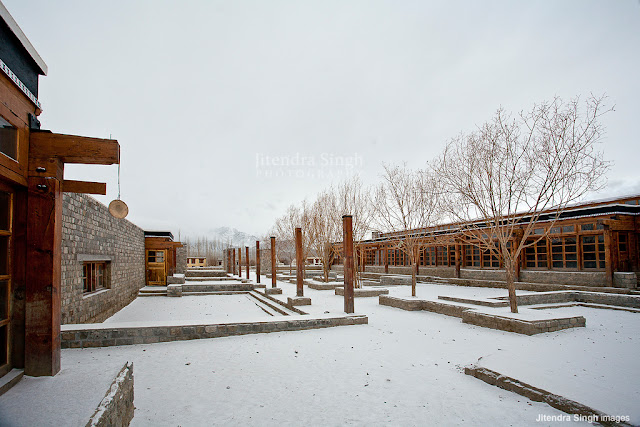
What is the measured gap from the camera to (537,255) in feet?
53.0

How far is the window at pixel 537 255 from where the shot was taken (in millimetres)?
15859

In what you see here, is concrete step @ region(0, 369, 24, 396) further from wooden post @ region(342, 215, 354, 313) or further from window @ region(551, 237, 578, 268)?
window @ region(551, 237, 578, 268)

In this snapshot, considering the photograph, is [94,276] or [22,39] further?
[94,276]

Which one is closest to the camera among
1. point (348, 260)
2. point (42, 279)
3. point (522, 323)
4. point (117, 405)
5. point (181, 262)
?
point (117, 405)

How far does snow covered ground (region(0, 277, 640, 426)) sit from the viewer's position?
3.49 metres

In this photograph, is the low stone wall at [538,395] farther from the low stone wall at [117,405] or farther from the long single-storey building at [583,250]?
the long single-storey building at [583,250]

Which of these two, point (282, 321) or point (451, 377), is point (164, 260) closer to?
point (282, 321)

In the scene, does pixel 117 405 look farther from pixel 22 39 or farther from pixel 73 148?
pixel 22 39

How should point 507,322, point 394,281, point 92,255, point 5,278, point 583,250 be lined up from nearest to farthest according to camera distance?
→ point 5,278
point 507,322
point 92,255
point 583,250
point 394,281

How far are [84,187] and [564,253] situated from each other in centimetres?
1757

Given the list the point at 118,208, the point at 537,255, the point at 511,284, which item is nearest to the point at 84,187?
the point at 118,208

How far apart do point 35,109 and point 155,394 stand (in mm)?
3439

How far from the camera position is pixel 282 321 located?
7.57m

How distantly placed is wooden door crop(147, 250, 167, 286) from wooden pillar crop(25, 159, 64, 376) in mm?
16761
